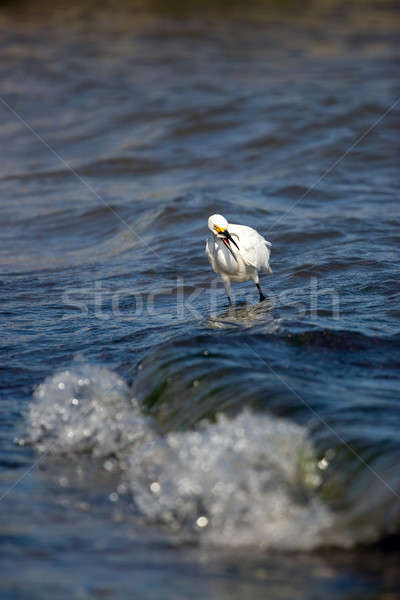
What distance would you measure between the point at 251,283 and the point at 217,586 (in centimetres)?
523

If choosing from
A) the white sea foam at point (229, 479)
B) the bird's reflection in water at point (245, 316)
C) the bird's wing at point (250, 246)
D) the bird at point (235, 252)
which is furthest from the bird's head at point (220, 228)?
the white sea foam at point (229, 479)

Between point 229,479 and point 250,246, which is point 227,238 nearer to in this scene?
point 250,246

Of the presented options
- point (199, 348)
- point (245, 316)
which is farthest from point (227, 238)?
point (199, 348)

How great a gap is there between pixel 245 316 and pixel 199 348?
1.41 m

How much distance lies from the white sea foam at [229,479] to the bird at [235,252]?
260 centimetres

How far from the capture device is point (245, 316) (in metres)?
6.30

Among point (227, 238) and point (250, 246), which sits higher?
point (227, 238)

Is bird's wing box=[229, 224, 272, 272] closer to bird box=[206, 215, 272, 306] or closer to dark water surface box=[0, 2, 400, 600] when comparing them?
bird box=[206, 215, 272, 306]

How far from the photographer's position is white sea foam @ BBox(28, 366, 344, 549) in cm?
330

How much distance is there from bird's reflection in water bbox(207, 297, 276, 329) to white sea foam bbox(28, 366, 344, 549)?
178 centimetres

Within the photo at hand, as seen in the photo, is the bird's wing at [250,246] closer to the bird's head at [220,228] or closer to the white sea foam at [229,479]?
the bird's head at [220,228]

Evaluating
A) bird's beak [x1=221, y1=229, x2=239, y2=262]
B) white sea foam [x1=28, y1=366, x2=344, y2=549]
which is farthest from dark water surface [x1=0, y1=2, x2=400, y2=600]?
bird's beak [x1=221, y1=229, x2=239, y2=262]

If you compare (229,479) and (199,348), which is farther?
(199,348)

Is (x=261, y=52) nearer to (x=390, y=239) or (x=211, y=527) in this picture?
(x=390, y=239)
